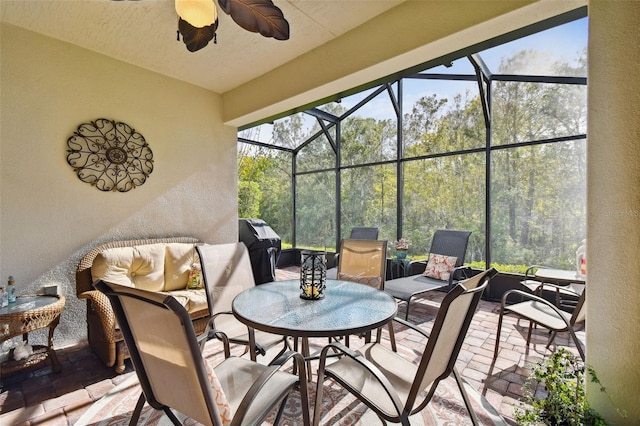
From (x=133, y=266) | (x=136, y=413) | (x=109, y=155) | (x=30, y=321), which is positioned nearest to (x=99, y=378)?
(x=30, y=321)

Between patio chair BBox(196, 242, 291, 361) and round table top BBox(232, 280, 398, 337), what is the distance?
0.26 meters

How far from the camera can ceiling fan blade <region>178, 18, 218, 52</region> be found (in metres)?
2.06

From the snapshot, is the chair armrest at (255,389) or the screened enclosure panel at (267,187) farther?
→ the screened enclosure panel at (267,187)

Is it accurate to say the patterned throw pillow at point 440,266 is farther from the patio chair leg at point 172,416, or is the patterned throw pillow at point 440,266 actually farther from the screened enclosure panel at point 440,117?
the patio chair leg at point 172,416

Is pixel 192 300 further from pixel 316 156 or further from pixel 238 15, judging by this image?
pixel 316 156

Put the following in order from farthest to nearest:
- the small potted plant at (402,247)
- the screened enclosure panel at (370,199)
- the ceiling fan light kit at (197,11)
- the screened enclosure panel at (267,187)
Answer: the screened enclosure panel at (267,187) → the screened enclosure panel at (370,199) → the small potted plant at (402,247) → the ceiling fan light kit at (197,11)

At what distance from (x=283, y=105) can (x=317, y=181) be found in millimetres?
3180

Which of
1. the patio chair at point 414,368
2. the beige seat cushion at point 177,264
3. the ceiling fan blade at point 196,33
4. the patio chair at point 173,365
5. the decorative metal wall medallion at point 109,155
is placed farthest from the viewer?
the beige seat cushion at point 177,264

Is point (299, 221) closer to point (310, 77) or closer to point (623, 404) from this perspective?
point (310, 77)

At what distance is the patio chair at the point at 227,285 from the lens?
2.28m

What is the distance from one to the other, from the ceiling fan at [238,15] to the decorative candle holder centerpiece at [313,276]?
1.53 m

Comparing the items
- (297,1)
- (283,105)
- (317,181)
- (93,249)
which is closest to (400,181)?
(317,181)

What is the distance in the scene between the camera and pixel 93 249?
3.23 metres

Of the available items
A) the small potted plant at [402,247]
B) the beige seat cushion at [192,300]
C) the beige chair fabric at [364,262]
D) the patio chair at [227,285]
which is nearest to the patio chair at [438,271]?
the small potted plant at [402,247]
